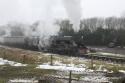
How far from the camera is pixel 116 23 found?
10206 centimetres

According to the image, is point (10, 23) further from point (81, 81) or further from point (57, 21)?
point (81, 81)

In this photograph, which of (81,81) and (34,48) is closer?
(81,81)

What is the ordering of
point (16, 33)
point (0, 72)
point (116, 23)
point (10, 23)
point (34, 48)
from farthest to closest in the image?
point (116, 23) → point (10, 23) → point (16, 33) → point (34, 48) → point (0, 72)

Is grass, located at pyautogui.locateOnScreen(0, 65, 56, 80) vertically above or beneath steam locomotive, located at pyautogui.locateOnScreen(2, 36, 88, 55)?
above

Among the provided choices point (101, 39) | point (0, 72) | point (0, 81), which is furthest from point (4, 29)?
point (0, 81)

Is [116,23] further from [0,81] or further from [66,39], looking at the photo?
[0,81]

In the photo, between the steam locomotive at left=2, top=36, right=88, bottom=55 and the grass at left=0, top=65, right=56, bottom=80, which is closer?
the grass at left=0, top=65, right=56, bottom=80

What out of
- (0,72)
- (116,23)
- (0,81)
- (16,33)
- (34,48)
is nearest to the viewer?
(0,81)

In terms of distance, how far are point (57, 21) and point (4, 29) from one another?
810 inches

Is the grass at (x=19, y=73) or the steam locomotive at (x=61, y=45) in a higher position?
the grass at (x=19, y=73)

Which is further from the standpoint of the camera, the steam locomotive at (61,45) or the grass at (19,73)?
the steam locomotive at (61,45)

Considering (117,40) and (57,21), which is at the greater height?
(57,21)

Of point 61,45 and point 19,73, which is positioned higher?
point 19,73

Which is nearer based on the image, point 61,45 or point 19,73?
point 19,73
